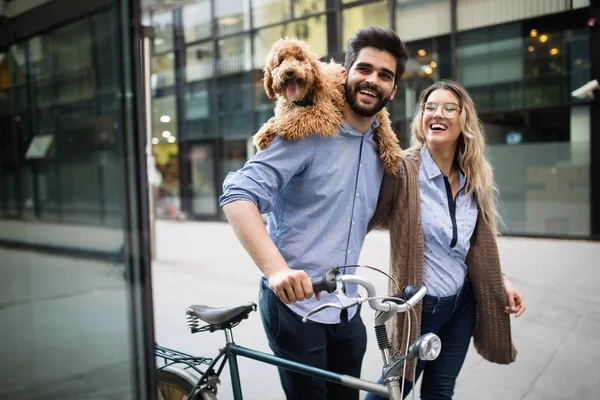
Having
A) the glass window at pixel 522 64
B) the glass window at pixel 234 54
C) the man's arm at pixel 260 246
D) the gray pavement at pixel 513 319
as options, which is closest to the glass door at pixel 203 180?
the glass window at pixel 234 54

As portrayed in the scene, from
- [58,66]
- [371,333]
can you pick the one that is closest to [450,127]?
[58,66]

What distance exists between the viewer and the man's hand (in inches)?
62.4

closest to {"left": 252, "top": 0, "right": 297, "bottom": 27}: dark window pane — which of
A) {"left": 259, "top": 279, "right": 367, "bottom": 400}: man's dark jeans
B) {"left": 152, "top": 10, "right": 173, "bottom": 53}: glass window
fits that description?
{"left": 152, "top": 10, "right": 173, "bottom": 53}: glass window

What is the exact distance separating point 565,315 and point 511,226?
5.97m

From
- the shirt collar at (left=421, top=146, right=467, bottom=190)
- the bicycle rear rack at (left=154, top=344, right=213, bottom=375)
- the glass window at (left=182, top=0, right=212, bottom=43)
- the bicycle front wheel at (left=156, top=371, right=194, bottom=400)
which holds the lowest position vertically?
the bicycle front wheel at (left=156, top=371, right=194, bottom=400)

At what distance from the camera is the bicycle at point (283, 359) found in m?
1.66

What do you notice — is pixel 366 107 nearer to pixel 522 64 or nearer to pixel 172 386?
pixel 172 386

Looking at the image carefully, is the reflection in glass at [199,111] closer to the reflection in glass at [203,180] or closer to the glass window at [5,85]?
the reflection in glass at [203,180]

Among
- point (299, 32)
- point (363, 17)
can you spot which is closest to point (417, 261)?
point (363, 17)

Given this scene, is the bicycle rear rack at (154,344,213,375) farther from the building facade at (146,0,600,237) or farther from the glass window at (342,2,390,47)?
the glass window at (342,2,390,47)

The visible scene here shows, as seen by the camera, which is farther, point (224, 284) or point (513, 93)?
point (513, 93)

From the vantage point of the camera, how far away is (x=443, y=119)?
7.97 feet

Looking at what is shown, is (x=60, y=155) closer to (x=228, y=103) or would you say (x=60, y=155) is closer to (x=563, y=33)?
(x=563, y=33)

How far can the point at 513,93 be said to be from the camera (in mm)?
11312
